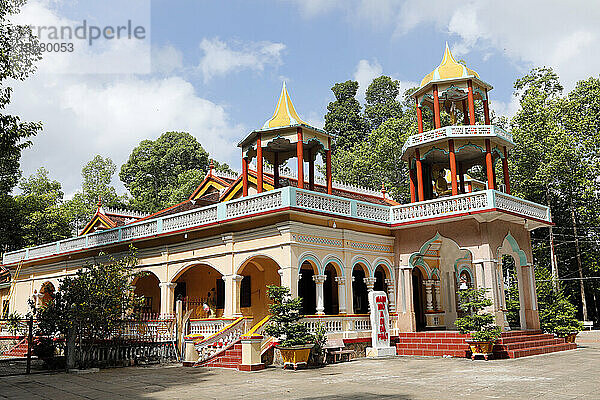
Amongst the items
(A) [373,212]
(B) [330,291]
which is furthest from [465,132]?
(B) [330,291]

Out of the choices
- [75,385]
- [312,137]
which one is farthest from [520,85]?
[75,385]

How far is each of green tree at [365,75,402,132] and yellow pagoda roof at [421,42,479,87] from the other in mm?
28434

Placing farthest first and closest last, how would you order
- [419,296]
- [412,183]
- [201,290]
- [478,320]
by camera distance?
[419,296]
[201,290]
[412,183]
[478,320]

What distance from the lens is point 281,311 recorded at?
1313cm

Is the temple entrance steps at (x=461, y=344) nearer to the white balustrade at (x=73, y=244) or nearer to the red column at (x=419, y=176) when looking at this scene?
the red column at (x=419, y=176)

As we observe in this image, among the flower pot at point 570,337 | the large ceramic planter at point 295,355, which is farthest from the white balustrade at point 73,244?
the flower pot at point 570,337

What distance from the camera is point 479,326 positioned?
14.1 m

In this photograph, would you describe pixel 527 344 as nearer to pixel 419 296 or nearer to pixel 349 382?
pixel 419 296

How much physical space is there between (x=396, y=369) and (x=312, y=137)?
723cm

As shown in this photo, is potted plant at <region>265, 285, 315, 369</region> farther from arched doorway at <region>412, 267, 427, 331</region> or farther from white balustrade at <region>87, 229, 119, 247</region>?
white balustrade at <region>87, 229, 119, 247</region>

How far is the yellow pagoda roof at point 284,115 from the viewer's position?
16453 millimetres

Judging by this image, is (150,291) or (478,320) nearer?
(478,320)

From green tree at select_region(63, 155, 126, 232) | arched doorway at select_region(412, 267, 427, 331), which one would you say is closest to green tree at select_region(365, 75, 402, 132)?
green tree at select_region(63, 155, 126, 232)

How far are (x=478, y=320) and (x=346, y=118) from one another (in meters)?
35.6
